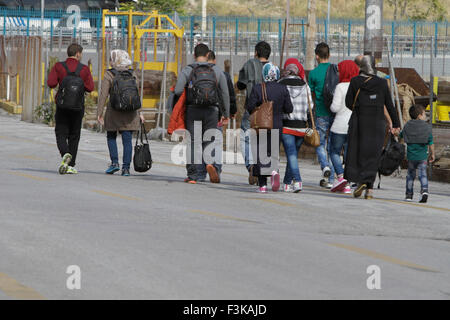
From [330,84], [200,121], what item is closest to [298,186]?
[330,84]

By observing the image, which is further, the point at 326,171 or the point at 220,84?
the point at 326,171

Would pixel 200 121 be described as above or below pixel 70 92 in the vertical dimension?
below

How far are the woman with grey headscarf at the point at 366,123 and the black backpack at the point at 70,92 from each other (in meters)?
3.86

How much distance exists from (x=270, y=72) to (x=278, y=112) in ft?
1.65

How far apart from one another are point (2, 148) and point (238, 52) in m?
17.4

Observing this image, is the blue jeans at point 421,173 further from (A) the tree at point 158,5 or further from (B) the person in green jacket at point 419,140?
(A) the tree at point 158,5

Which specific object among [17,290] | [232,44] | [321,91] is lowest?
[17,290]

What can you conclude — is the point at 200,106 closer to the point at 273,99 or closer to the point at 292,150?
the point at 273,99

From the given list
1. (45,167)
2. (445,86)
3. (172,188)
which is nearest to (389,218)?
(172,188)

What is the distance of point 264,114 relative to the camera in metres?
13.1

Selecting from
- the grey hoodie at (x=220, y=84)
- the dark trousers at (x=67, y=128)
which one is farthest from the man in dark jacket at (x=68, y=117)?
the grey hoodie at (x=220, y=84)

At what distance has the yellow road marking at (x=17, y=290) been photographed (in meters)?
6.81

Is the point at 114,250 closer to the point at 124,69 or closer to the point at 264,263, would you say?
the point at 264,263

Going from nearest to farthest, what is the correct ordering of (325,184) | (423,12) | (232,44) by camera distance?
(325,184)
(232,44)
(423,12)
